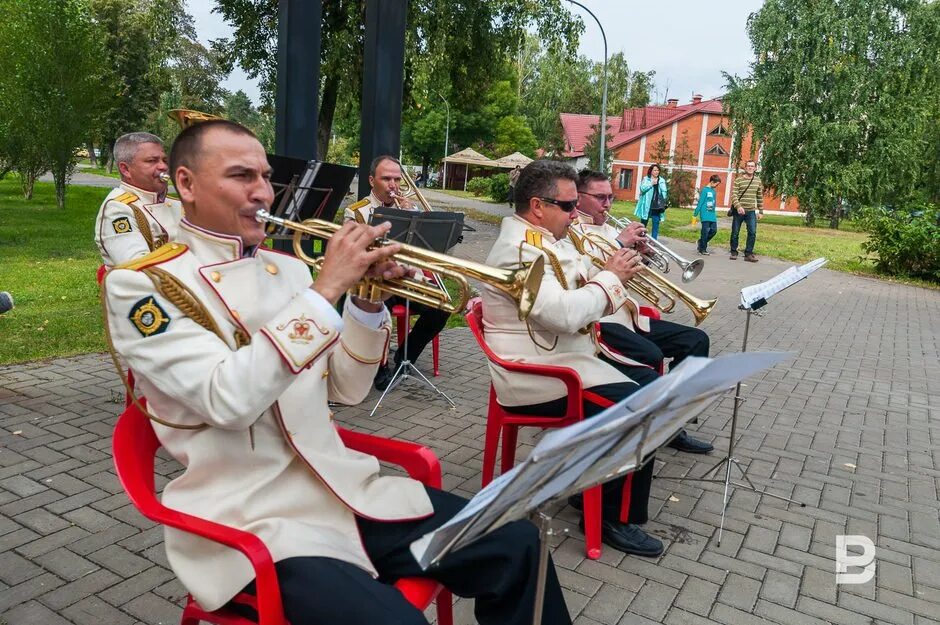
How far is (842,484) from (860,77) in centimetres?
2994

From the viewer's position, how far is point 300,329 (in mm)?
1895

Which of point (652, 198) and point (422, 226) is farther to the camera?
point (652, 198)

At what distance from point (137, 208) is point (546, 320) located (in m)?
2.74

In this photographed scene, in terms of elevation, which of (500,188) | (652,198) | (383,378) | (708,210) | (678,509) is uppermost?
(500,188)

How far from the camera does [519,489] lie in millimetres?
1475

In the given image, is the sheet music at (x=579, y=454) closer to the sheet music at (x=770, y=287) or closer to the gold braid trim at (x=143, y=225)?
the sheet music at (x=770, y=287)

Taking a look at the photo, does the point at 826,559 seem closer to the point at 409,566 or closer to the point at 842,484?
the point at 842,484

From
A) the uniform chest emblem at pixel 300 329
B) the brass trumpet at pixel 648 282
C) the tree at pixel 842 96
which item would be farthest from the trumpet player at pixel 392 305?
the tree at pixel 842 96

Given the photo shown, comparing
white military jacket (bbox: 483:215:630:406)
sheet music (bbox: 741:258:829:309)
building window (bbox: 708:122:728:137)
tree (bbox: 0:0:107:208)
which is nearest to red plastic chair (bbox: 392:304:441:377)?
white military jacket (bbox: 483:215:630:406)

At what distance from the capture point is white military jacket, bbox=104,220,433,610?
1.88 meters

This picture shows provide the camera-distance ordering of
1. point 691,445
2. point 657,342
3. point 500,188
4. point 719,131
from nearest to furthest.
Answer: point 691,445
point 657,342
point 500,188
point 719,131

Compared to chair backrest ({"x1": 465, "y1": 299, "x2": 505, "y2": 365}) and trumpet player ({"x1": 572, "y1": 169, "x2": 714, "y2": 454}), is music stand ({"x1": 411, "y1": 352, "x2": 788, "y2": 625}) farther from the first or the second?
trumpet player ({"x1": 572, "y1": 169, "x2": 714, "y2": 454})

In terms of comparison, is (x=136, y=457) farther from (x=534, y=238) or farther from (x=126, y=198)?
(x=126, y=198)

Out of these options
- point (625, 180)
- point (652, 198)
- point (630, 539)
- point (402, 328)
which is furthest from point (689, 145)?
point (630, 539)
